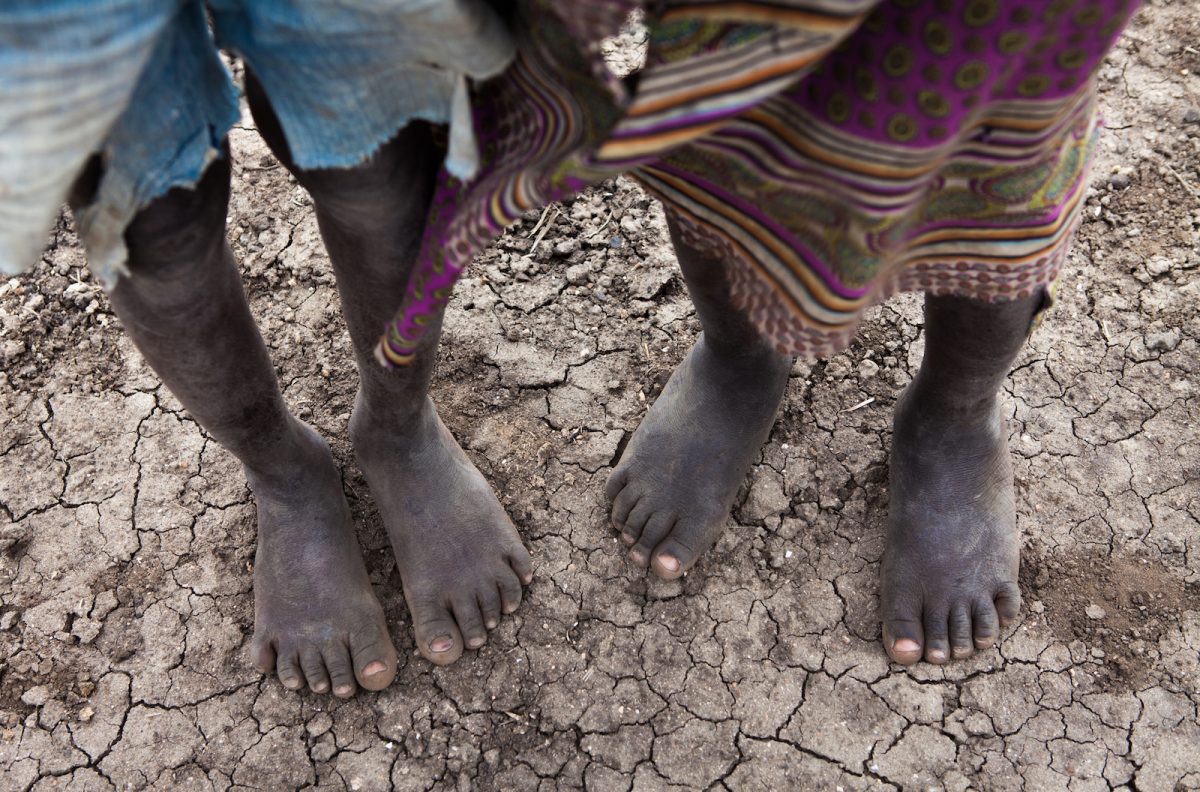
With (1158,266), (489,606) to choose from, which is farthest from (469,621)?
(1158,266)

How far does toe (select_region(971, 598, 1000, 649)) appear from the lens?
1654mm

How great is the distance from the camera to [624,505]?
72.1 inches

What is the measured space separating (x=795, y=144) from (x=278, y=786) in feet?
4.61

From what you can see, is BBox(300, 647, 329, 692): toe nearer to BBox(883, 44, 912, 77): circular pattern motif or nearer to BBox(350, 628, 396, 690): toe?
BBox(350, 628, 396, 690): toe

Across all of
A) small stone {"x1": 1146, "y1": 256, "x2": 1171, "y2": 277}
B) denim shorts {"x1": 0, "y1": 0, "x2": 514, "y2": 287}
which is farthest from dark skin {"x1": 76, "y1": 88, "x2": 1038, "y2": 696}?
small stone {"x1": 1146, "y1": 256, "x2": 1171, "y2": 277}

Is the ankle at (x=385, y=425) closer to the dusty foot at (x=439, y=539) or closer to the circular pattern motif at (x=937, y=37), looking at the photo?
the dusty foot at (x=439, y=539)

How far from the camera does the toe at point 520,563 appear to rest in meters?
1.76

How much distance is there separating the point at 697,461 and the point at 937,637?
1.83 feet

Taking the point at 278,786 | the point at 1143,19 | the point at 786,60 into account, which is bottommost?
the point at 278,786

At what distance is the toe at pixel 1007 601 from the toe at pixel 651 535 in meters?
0.64

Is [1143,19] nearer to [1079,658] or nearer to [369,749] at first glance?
[1079,658]

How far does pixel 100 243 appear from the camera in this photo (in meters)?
1.00

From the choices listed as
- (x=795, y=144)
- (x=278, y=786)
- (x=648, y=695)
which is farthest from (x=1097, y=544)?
(x=278, y=786)

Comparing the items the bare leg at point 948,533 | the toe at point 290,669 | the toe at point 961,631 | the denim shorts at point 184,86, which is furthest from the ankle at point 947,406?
the toe at point 290,669
